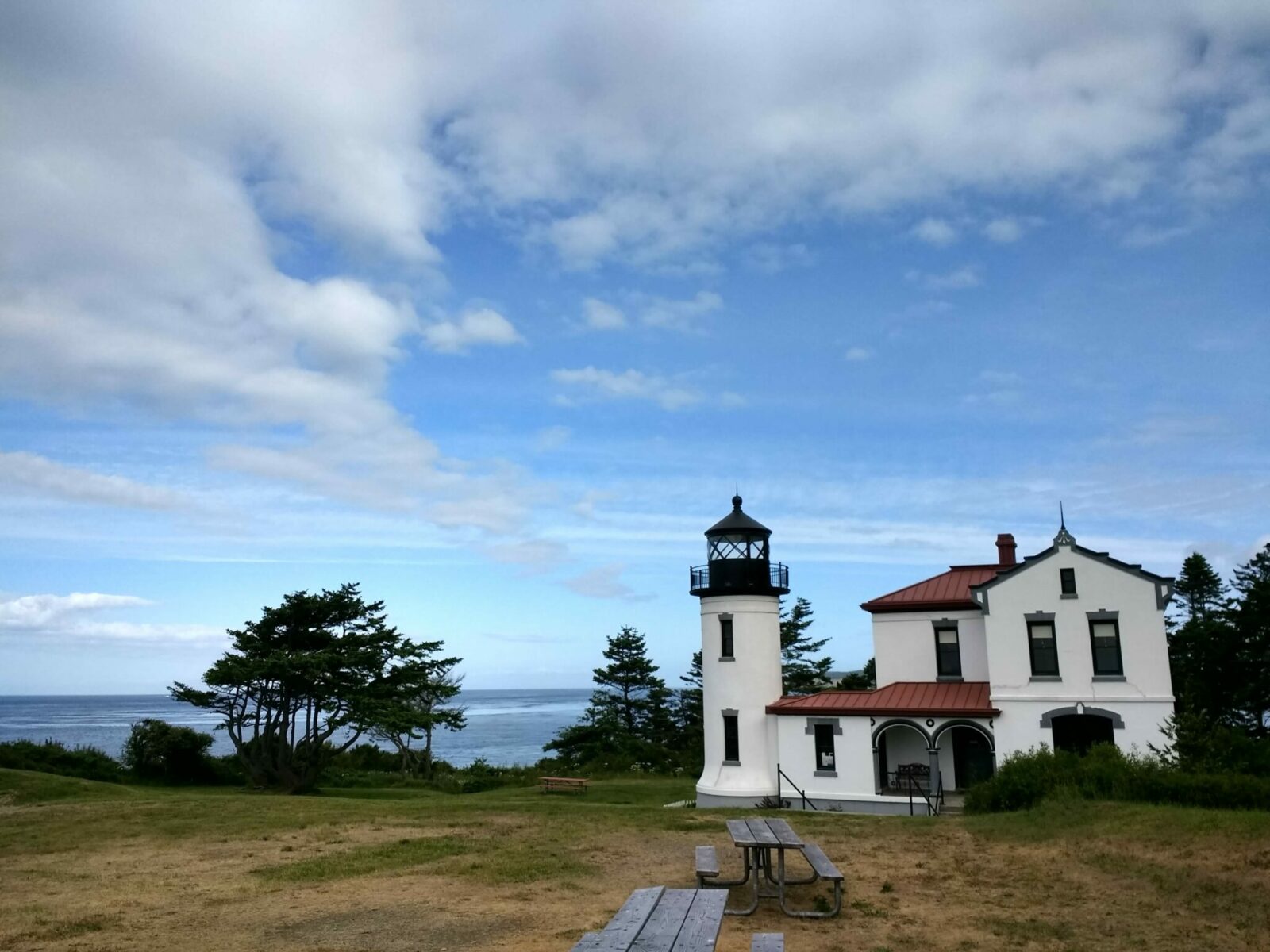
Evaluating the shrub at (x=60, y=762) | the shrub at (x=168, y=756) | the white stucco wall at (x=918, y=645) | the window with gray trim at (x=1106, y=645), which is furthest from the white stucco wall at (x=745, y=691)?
the shrub at (x=60, y=762)

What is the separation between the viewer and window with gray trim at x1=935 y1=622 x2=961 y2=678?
24.3m

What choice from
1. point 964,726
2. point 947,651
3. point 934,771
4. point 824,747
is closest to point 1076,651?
point 964,726

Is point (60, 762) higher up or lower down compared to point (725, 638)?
lower down

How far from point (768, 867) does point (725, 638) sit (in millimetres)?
14934

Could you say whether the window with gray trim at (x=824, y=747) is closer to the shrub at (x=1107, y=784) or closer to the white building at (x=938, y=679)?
the white building at (x=938, y=679)

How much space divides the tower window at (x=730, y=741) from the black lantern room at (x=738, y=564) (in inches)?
135

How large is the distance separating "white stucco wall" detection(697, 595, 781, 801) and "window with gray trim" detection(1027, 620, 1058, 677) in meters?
6.34

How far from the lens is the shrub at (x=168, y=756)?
28516mm

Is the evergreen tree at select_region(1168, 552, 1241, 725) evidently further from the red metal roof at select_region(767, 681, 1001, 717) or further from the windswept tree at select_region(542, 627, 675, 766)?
the windswept tree at select_region(542, 627, 675, 766)

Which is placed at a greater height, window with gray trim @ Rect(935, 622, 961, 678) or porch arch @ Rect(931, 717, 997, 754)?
window with gray trim @ Rect(935, 622, 961, 678)

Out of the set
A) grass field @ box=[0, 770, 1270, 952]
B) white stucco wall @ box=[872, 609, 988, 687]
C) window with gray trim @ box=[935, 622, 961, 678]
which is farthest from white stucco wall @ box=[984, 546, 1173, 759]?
grass field @ box=[0, 770, 1270, 952]

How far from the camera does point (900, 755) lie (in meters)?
24.4

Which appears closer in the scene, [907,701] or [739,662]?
[907,701]

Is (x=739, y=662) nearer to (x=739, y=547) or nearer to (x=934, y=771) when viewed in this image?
(x=739, y=547)
